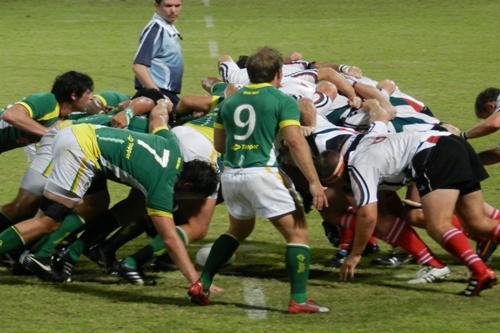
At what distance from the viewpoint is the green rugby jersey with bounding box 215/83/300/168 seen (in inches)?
348

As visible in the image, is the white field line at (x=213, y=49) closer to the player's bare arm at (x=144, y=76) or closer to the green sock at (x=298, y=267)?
the player's bare arm at (x=144, y=76)

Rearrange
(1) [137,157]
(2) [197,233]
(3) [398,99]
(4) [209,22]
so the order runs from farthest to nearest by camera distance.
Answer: (4) [209,22]
(3) [398,99]
(2) [197,233]
(1) [137,157]

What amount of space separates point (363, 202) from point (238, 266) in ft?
5.50

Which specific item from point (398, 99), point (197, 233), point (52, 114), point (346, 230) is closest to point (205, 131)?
point (197, 233)

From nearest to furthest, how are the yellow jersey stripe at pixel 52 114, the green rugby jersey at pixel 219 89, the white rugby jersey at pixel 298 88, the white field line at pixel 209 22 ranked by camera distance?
the yellow jersey stripe at pixel 52 114, the white rugby jersey at pixel 298 88, the green rugby jersey at pixel 219 89, the white field line at pixel 209 22

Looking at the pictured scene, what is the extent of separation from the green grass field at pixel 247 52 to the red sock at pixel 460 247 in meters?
0.27

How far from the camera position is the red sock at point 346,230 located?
10.5 metres

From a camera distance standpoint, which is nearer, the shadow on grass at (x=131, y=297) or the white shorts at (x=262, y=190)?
the white shorts at (x=262, y=190)

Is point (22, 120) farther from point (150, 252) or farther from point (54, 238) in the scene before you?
point (150, 252)

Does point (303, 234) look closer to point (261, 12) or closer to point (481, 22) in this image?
Result: point (481, 22)

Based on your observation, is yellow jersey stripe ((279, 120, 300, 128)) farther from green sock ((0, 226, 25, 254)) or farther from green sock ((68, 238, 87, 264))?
green sock ((0, 226, 25, 254))

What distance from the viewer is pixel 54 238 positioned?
9945mm

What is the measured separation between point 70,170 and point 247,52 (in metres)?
14.0

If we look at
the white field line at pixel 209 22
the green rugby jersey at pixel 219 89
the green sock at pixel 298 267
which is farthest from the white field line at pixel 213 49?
the green sock at pixel 298 267
